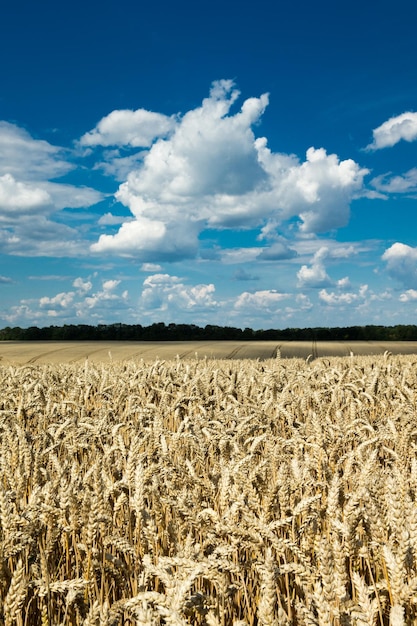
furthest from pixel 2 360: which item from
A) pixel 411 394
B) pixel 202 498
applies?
pixel 202 498

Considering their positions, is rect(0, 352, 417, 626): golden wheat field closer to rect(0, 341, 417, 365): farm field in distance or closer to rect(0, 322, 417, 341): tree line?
rect(0, 341, 417, 365): farm field in distance

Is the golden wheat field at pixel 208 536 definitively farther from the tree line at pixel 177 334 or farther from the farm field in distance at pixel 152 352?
the tree line at pixel 177 334

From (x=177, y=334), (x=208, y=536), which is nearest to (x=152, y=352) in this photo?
(x=177, y=334)

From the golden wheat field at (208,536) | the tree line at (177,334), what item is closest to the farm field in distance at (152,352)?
the tree line at (177,334)

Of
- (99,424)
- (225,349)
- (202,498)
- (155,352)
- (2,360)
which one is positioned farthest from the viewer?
(225,349)

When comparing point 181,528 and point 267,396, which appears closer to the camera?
point 181,528

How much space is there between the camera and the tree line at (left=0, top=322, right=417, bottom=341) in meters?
36.3

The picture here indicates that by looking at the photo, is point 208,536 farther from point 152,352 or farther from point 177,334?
point 177,334

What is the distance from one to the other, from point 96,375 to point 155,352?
1494 centimetres

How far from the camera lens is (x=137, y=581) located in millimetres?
2932

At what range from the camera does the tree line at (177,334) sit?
36281mm

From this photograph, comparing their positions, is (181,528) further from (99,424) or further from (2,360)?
(2,360)

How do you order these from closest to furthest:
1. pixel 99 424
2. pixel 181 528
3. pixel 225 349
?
pixel 181 528 < pixel 99 424 < pixel 225 349

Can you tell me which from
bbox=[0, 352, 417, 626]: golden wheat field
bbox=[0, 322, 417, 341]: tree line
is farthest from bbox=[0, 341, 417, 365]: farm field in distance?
bbox=[0, 352, 417, 626]: golden wheat field
